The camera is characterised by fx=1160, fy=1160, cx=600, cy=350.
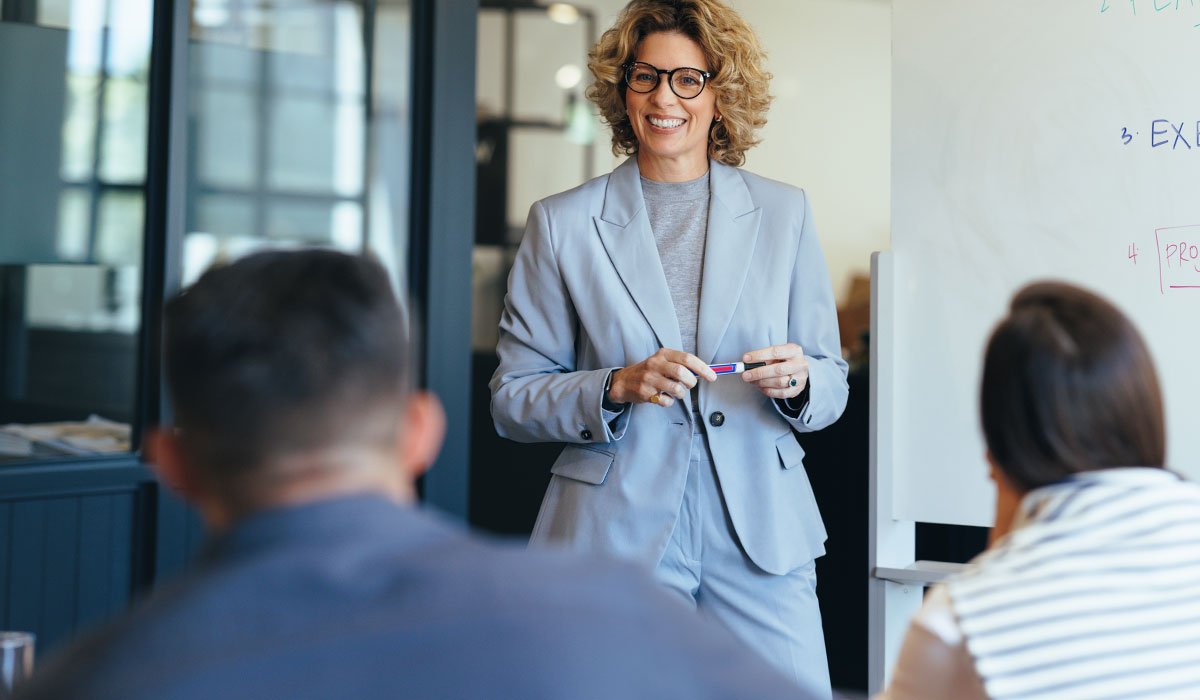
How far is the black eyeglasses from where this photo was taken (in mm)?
2029

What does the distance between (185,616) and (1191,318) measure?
1.96 meters

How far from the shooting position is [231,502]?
699 mm

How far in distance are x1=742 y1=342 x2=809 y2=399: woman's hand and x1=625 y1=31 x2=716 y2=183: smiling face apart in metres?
0.41

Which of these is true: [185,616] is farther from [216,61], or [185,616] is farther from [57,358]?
[216,61]

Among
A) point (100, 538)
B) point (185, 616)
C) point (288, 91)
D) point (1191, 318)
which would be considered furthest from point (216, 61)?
point (185, 616)

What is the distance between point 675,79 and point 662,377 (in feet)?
1.81

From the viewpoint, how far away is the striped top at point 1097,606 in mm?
942

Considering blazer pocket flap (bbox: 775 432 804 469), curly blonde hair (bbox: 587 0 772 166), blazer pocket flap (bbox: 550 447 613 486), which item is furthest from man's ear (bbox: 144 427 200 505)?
curly blonde hair (bbox: 587 0 772 166)

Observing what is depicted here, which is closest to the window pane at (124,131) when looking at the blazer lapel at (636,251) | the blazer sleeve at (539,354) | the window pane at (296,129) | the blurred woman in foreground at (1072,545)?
the window pane at (296,129)

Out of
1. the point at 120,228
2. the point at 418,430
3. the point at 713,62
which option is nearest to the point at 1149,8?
the point at 713,62

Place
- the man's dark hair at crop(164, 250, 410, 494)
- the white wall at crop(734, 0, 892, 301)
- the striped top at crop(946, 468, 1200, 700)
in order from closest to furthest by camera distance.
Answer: the man's dark hair at crop(164, 250, 410, 494) < the striped top at crop(946, 468, 1200, 700) < the white wall at crop(734, 0, 892, 301)

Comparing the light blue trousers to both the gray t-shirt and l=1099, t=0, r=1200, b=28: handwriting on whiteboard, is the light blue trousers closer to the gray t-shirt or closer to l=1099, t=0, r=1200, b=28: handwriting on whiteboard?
the gray t-shirt

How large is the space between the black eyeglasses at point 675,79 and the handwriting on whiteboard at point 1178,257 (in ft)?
2.88

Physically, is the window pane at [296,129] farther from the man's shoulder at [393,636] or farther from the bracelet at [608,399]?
the man's shoulder at [393,636]
